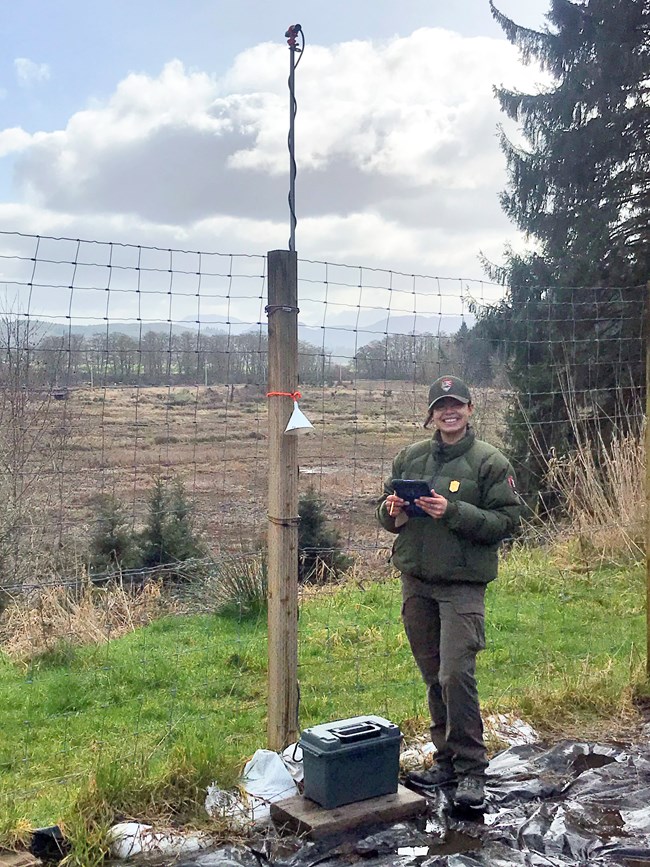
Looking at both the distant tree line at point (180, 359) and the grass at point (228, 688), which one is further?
the distant tree line at point (180, 359)

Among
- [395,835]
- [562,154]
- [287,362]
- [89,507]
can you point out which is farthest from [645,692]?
[562,154]

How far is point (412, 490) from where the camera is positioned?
12.3 feet

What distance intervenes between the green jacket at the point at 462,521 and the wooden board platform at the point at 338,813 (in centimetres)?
93

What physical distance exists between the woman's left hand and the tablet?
32 millimetres

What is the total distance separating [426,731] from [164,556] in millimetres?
7801

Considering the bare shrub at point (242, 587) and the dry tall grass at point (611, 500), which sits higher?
the dry tall grass at point (611, 500)

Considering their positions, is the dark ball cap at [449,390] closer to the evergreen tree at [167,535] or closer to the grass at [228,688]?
the grass at [228,688]

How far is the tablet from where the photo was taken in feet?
12.2

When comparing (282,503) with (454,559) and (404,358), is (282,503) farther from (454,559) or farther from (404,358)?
(404,358)

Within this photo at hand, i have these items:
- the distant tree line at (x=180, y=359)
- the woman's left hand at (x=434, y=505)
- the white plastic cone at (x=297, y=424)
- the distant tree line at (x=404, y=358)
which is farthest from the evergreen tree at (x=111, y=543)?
the woman's left hand at (x=434, y=505)

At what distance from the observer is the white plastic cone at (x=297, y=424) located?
3734 mm

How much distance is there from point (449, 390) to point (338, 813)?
1.82 metres

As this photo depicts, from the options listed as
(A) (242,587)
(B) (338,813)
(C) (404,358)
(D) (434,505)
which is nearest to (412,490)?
(D) (434,505)

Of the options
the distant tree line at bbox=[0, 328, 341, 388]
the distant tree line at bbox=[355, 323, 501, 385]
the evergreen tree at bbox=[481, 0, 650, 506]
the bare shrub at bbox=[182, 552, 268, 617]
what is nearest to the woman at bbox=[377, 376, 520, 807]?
the distant tree line at bbox=[0, 328, 341, 388]
